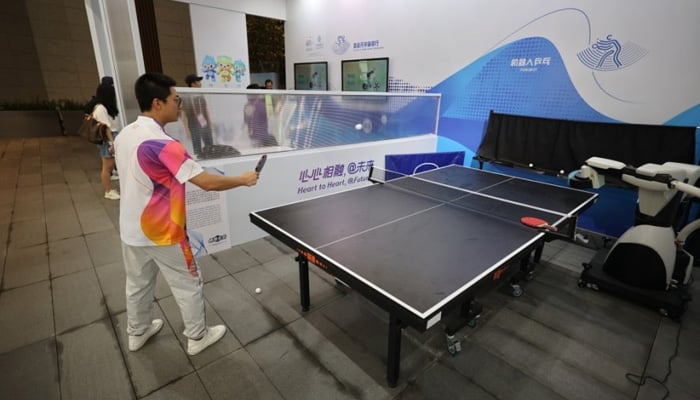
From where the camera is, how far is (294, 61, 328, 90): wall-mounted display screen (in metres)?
6.97

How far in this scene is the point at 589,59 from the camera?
374 centimetres

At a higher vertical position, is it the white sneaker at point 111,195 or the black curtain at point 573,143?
the black curtain at point 573,143

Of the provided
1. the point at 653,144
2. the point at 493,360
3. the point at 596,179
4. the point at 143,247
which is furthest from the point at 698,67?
the point at 143,247

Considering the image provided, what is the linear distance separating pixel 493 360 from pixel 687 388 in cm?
107

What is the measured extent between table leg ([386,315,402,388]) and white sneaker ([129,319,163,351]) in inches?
61.4

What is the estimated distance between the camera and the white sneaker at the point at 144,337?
6.91 ft

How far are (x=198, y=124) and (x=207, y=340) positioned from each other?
1.79 meters

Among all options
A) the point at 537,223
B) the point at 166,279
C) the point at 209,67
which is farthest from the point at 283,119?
the point at 209,67

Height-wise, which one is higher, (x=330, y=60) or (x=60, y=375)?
(x=330, y=60)

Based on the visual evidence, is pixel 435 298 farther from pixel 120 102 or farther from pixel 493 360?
pixel 120 102

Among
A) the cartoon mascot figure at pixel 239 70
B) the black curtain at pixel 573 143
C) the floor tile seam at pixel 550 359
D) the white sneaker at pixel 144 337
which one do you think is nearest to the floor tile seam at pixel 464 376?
the floor tile seam at pixel 550 359

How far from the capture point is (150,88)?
5.59 feet

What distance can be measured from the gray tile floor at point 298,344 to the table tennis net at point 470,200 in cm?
80

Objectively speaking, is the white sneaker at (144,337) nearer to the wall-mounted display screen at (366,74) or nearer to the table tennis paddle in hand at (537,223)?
the table tennis paddle in hand at (537,223)
